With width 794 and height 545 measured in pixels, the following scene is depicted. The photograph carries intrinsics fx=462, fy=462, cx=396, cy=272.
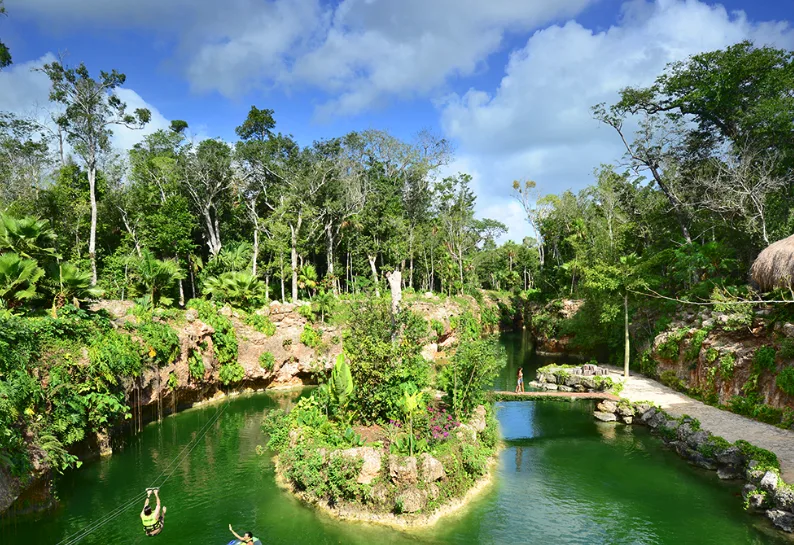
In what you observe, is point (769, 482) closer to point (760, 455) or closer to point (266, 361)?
point (760, 455)

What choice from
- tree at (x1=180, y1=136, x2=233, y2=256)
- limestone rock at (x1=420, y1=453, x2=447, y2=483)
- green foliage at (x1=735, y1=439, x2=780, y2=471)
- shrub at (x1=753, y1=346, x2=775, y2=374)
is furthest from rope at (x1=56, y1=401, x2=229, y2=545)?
shrub at (x1=753, y1=346, x2=775, y2=374)

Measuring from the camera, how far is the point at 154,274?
916 inches

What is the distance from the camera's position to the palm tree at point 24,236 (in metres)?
14.9

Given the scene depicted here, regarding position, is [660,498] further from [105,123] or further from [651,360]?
[105,123]

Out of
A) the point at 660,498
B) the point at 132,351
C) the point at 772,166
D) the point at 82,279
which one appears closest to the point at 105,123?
the point at 82,279

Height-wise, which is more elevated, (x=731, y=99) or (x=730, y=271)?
(x=731, y=99)

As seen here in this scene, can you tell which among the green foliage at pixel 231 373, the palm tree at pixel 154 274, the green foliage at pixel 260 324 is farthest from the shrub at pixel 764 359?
the palm tree at pixel 154 274

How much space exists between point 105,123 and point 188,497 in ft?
73.1

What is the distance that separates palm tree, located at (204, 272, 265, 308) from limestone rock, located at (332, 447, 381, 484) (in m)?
16.0

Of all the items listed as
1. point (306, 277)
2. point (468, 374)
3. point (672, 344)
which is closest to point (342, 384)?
point (468, 374)

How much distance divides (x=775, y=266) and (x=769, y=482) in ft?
30.7

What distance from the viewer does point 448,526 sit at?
11.6m

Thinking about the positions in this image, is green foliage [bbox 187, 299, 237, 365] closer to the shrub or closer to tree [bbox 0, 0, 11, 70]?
tree [bbox 0, 0, 11, 70]

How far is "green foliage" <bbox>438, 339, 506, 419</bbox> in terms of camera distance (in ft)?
50.3
